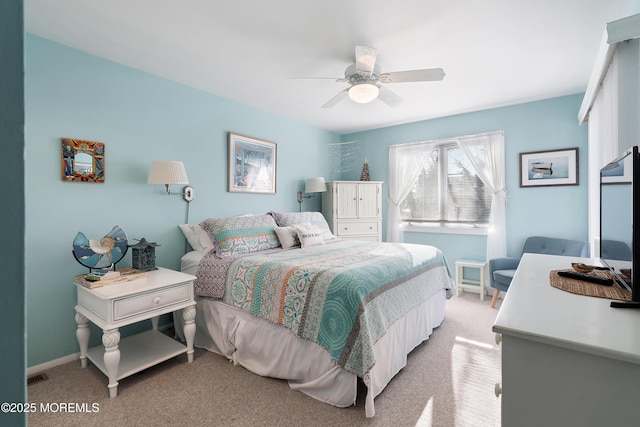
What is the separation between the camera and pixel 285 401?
1917mm

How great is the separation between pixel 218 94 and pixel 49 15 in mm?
1580

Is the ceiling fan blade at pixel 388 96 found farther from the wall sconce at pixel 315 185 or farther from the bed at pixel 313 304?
the wall sconce at pixel 315 185

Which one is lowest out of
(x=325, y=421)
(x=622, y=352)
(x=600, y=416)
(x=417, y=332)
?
(x=325, y=421)

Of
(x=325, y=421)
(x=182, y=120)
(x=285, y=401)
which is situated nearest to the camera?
(x=325, y=421)

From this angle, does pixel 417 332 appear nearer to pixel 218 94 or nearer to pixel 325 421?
pixel 325 421

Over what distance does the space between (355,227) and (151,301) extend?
3.19 meters

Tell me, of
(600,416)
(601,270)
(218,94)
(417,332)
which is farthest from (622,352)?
(218,94)

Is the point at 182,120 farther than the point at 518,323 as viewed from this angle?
Yes

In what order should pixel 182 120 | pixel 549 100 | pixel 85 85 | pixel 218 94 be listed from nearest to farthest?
pixel 85 85 → pixel 182 120 → pixel 218 94 → pixel 549 100

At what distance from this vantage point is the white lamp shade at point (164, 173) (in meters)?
2.71

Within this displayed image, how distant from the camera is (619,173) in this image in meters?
1.23

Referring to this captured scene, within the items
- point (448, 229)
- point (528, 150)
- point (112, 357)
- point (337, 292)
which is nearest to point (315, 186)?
point (448, 229)

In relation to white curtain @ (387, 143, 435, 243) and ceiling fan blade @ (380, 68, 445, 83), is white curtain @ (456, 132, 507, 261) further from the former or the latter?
ceiling fan blade @ (380, 68, 445, 83)
